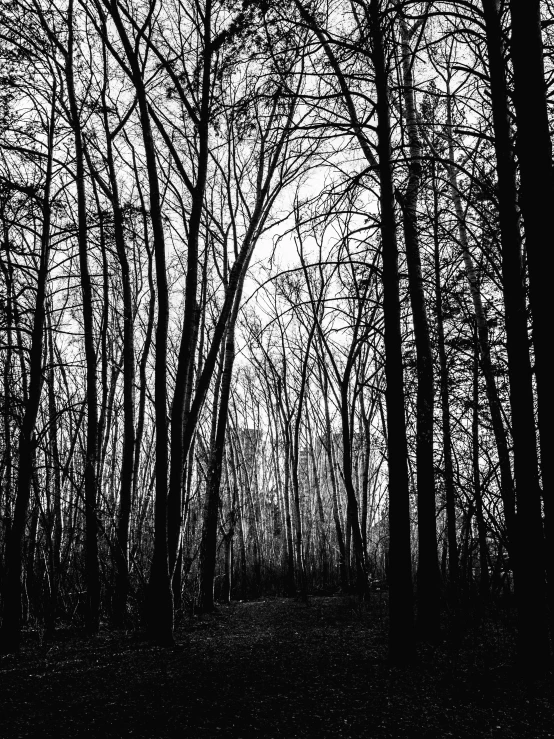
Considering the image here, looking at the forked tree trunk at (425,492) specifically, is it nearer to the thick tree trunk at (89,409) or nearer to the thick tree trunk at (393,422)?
the thick tree trunk at (393,422)

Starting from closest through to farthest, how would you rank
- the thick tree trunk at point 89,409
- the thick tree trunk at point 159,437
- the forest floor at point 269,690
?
1. the forest floor at point 269,690
2. the thick tree trunk at point 159,437
3. the thick tree trunk at point 89,409

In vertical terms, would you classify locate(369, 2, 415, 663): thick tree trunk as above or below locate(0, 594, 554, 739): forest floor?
above

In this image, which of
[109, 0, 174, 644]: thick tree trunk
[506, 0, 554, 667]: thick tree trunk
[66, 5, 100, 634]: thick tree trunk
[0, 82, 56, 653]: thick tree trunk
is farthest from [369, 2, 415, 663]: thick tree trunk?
[0, 82, 56, 653]: thick tree trunk

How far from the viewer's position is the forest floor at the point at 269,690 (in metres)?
3.04

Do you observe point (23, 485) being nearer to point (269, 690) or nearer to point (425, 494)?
point (269, 690)

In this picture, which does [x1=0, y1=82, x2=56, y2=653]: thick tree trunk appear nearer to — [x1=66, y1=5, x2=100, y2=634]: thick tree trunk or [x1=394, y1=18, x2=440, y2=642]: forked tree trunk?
[x1=66, y1=5, x2=100, y2=634]: thick tree trunk

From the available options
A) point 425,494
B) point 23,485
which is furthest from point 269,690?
point 23,485

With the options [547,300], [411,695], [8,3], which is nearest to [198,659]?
[411,695]

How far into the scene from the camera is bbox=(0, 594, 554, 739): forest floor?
3.04 meters

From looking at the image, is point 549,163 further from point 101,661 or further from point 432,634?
point 101,661

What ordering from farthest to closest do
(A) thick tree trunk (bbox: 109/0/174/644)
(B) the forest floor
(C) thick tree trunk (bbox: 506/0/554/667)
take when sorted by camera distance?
(A) thick tree trunk (bbox: 109/0/174/644)
(B) the forest floor
(C) thick tree trunk (bbox: 506/0/554/667)

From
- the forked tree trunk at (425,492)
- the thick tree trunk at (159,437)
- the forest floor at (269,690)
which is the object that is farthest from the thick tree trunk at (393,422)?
the thick tree trunk at (159,437)

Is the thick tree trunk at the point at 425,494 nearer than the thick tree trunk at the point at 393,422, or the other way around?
the thick tree trunk at the point at 393,422

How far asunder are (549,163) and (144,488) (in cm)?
1450
